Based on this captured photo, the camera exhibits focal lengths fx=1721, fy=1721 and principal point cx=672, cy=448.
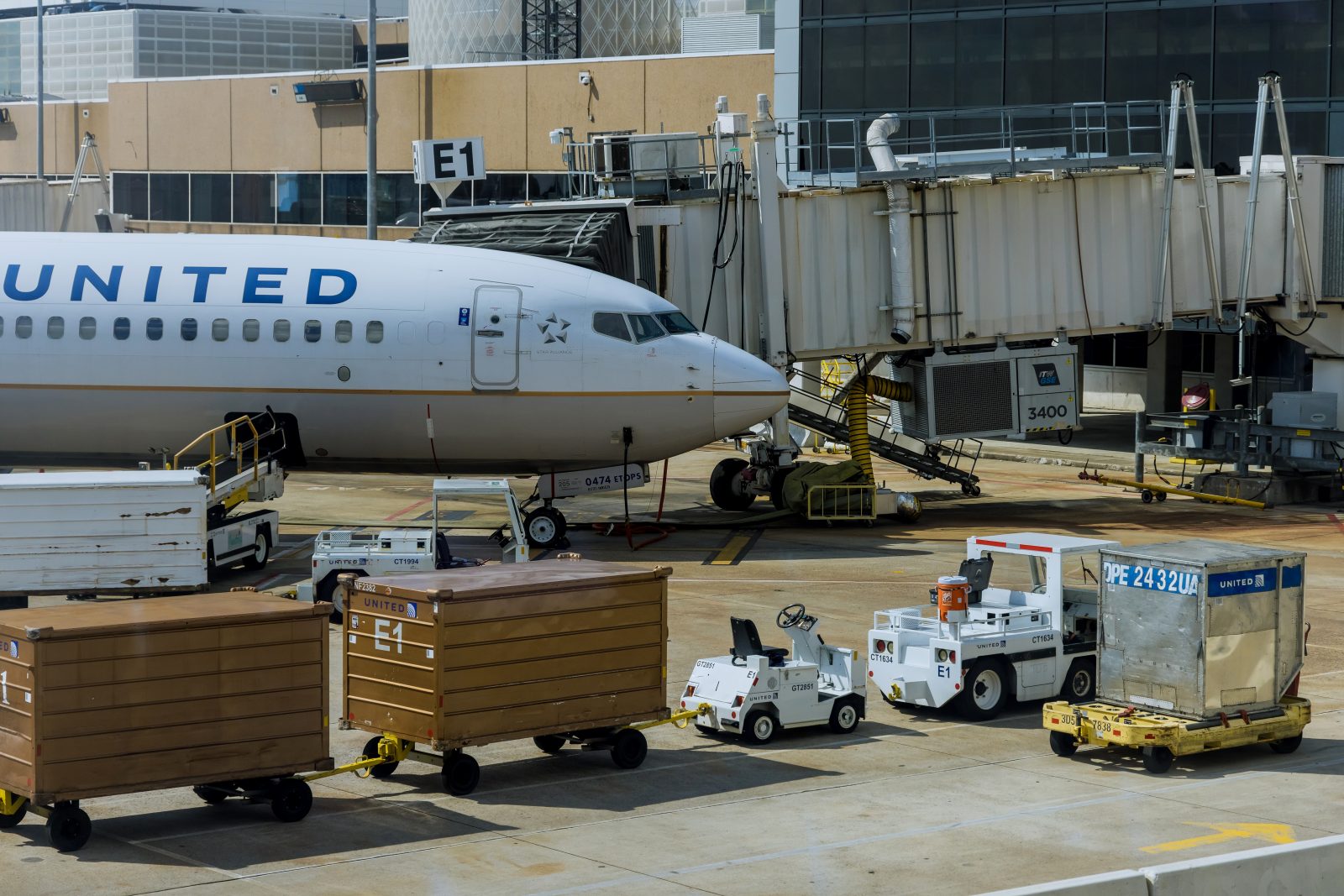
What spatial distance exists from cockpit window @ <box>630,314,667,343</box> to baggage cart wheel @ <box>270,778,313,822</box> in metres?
16.6

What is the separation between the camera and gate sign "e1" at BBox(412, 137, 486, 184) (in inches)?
1677

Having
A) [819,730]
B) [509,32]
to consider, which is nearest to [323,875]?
[819,730]

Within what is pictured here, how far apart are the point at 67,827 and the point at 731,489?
24.8 m

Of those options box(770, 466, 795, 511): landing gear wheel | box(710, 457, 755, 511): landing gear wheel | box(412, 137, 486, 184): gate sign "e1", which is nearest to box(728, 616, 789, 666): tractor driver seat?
box(770, 466, 795, 511): landing gear wheel

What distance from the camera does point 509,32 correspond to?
7812 centimetres

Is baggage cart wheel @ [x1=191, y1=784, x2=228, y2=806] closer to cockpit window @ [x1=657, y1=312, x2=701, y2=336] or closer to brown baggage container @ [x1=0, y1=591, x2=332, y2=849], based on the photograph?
brown baggage container @ [x1=0, y1=591, x2=332, y2=849]

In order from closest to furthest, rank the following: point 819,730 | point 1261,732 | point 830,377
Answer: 1. point 1261,732
2. point 819,730
3. point 830,377

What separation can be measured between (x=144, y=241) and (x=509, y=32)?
156ft

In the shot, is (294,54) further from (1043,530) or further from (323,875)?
(323,875)

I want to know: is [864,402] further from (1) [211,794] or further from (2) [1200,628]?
(1) [211,794]

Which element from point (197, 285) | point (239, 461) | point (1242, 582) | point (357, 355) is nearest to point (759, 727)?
point (1242, 582)

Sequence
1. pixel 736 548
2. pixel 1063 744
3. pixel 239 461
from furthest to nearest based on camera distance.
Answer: pixel 736 548
pixel 239 461
pixel 1063 744

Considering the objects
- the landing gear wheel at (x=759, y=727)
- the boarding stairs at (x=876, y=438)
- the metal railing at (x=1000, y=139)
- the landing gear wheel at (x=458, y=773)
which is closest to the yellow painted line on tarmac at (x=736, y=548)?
the boarding stairs at (x=876, y=438)

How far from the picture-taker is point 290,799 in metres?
16.4
